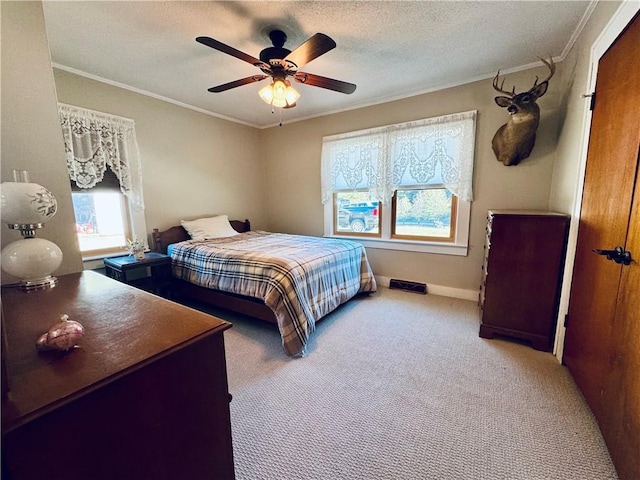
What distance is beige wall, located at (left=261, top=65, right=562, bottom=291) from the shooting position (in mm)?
2727

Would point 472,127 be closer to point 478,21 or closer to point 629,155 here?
point 478,21

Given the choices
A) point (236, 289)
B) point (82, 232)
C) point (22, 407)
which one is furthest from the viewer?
point (82, 232)

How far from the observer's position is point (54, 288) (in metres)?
1.17

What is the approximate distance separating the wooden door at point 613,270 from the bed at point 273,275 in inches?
69.4

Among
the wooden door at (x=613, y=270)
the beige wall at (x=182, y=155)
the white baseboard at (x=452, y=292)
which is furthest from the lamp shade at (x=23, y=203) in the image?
the white baseboard at (x=452, y=292)

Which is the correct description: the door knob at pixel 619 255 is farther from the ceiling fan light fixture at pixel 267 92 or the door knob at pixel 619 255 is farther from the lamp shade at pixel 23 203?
the lamp shade at pixel 23 203

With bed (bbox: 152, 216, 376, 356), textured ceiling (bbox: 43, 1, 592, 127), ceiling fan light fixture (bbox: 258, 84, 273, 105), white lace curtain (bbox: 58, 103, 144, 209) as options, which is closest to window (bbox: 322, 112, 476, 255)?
textured ceiling (bbox: 43, 1, 592, 127)

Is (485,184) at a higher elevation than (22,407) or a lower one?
higher

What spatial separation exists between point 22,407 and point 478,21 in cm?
300

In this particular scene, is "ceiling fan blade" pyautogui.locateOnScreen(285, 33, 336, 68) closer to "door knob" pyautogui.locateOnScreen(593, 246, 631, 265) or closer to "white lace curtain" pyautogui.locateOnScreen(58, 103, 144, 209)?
"door knob" pyautogui.locateOnScreen(593, 246, 631, 265)

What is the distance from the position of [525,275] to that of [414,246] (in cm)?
142

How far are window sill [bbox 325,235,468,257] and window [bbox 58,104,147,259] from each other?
2814 mm

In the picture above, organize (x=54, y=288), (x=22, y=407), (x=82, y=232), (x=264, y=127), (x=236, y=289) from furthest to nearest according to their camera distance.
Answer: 1. (x=264, y=127)
2. (x=82, y=232)
3. (x=236, y=289)
4. (x=54, y=288)
5. (x=22, y=407)

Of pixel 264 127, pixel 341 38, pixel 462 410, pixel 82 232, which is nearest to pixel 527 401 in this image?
pixel 462 410
